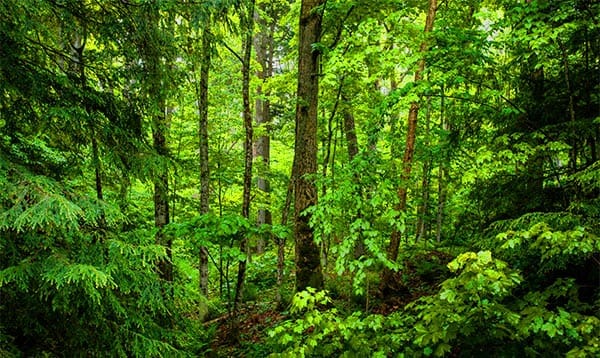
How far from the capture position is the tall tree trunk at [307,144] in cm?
593

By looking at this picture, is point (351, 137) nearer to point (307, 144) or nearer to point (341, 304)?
point (307, 144)

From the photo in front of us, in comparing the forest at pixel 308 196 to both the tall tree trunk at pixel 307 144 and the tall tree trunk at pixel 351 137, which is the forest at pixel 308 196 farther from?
the tall tree trunk at pixel 351 137

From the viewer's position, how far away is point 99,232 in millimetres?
3574

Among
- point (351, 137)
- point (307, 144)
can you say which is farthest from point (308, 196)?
point (351, 137)

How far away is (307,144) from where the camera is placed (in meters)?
6.02

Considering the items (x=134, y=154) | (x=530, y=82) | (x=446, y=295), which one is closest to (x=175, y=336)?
(x=134, y=154)

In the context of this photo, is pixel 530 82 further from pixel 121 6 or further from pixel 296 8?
pixel 121 6

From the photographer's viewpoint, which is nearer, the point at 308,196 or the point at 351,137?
the point at 308,196

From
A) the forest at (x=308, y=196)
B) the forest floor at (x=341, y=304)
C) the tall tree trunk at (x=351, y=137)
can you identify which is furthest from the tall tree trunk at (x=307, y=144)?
the tall tree trunk at (x=351, y=137)

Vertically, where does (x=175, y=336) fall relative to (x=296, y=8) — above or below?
below

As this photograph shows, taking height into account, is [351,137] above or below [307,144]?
above

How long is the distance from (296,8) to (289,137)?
163 inches

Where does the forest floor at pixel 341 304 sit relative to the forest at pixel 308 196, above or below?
below

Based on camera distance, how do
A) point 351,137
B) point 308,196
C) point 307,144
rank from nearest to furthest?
point 308,196 < point 307,144 < point 351,137
